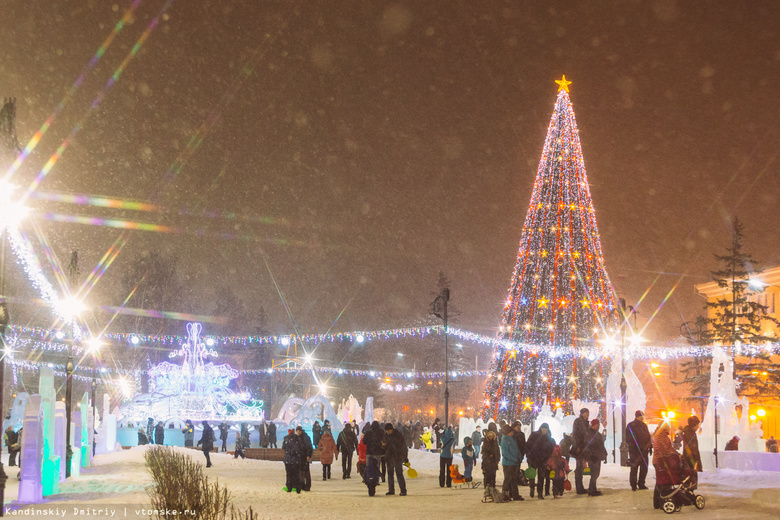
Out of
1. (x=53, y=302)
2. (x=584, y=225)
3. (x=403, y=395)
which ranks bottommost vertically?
(x=403, y=395)

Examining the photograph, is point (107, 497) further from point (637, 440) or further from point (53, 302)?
point (53, 302)

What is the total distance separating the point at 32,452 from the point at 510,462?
813cm

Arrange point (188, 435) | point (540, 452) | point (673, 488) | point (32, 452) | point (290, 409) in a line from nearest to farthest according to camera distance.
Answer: point (673, 488), point (32, 452), point (540, 452), point (188, 435), point (290, 409)

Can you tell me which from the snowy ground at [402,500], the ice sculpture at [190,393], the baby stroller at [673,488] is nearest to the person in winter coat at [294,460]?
the snowy ground at [402,500]

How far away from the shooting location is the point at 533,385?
3894cm

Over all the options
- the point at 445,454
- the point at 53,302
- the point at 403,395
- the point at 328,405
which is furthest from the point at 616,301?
the point at 403,395

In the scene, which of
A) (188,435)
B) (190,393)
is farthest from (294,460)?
(190,393)

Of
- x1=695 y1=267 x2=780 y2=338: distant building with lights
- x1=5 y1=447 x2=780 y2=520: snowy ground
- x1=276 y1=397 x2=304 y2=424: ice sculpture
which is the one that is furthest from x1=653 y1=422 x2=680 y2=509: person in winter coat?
x1=695 y1=267 x2=780 y2=338: distant building with lights

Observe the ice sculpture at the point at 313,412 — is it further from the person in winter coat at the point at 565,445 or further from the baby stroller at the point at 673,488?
the baby stroller at the point at 673,488

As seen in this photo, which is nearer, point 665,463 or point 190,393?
point 665,463

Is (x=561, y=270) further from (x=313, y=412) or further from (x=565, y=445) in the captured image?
(x=565, y=445)

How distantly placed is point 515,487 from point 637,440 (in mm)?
2438

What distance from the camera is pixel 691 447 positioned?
→ 1326cm

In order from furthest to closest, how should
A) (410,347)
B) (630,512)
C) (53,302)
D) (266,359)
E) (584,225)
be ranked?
(410,347), (266,359), (584,225), (53,302), (630,512)
